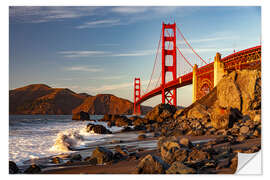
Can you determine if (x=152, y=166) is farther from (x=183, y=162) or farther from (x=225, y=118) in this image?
(x=225, y=118)

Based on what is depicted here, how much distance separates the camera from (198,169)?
181 inches

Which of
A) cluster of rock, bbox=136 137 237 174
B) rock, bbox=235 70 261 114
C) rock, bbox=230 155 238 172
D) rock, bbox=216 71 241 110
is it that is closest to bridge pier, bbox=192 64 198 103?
rock, bbox=216 71 241 110

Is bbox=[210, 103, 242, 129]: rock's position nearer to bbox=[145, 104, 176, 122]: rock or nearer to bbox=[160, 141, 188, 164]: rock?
bbox=[160, 141, 188, 164]: rock

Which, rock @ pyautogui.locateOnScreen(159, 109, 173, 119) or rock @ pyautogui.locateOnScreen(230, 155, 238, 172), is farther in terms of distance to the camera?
rock @ pyautogui.locateOnScreen(159, 109, 173, 119)

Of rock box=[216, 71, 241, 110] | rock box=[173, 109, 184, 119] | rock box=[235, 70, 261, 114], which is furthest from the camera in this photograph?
rock box=[173, 109, 184, 119]

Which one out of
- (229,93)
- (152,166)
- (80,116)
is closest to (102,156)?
(152,166)

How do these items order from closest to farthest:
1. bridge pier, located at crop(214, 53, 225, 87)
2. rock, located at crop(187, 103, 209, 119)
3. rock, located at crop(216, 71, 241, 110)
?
rock, located at crop(216, 71, 241, 110)
rock, located at crop(187, 103, 209, 119)
bridge pier, located at crop(214, 53, 225, 87)

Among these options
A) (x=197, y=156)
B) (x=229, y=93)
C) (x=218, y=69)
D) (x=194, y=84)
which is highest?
(x=218, y=69)

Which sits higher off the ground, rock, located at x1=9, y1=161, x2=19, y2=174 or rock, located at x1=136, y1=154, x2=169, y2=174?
rock, located at x1=136, y1=154, x2=169, y2=174

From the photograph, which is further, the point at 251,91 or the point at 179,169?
the point at 251,91
